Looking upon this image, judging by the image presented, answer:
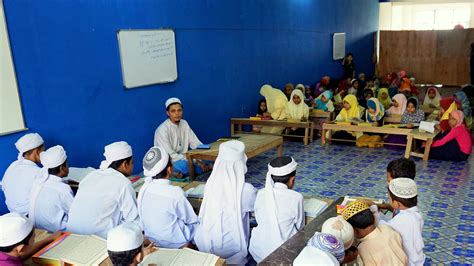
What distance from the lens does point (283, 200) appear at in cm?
276

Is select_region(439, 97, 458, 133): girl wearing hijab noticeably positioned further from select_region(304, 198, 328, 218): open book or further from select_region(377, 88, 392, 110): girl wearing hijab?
select_region(304, 198, 328, 218): open book

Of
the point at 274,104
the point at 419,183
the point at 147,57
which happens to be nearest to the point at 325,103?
the point at 274,104

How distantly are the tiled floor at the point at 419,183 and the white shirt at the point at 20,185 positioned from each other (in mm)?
2962

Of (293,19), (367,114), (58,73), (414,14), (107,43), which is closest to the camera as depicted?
(58,73)

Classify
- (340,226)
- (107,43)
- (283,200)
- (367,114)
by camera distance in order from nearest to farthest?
(340,226) → (283,200) → (107,43) → (367,114)

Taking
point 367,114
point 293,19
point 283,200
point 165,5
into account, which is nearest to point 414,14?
point 293,19

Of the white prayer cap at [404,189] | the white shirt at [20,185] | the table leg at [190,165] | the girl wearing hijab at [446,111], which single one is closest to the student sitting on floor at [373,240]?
the white prayer cap at [404,189]

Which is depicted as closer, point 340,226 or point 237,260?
point 340,226

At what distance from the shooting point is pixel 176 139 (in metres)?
5.66

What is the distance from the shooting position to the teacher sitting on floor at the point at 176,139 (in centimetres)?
545

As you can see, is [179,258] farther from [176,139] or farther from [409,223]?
[176,139]

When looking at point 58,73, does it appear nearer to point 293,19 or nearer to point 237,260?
point 237,260

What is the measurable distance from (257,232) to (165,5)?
14.0ft

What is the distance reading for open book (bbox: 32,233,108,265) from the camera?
2268 millimetres
